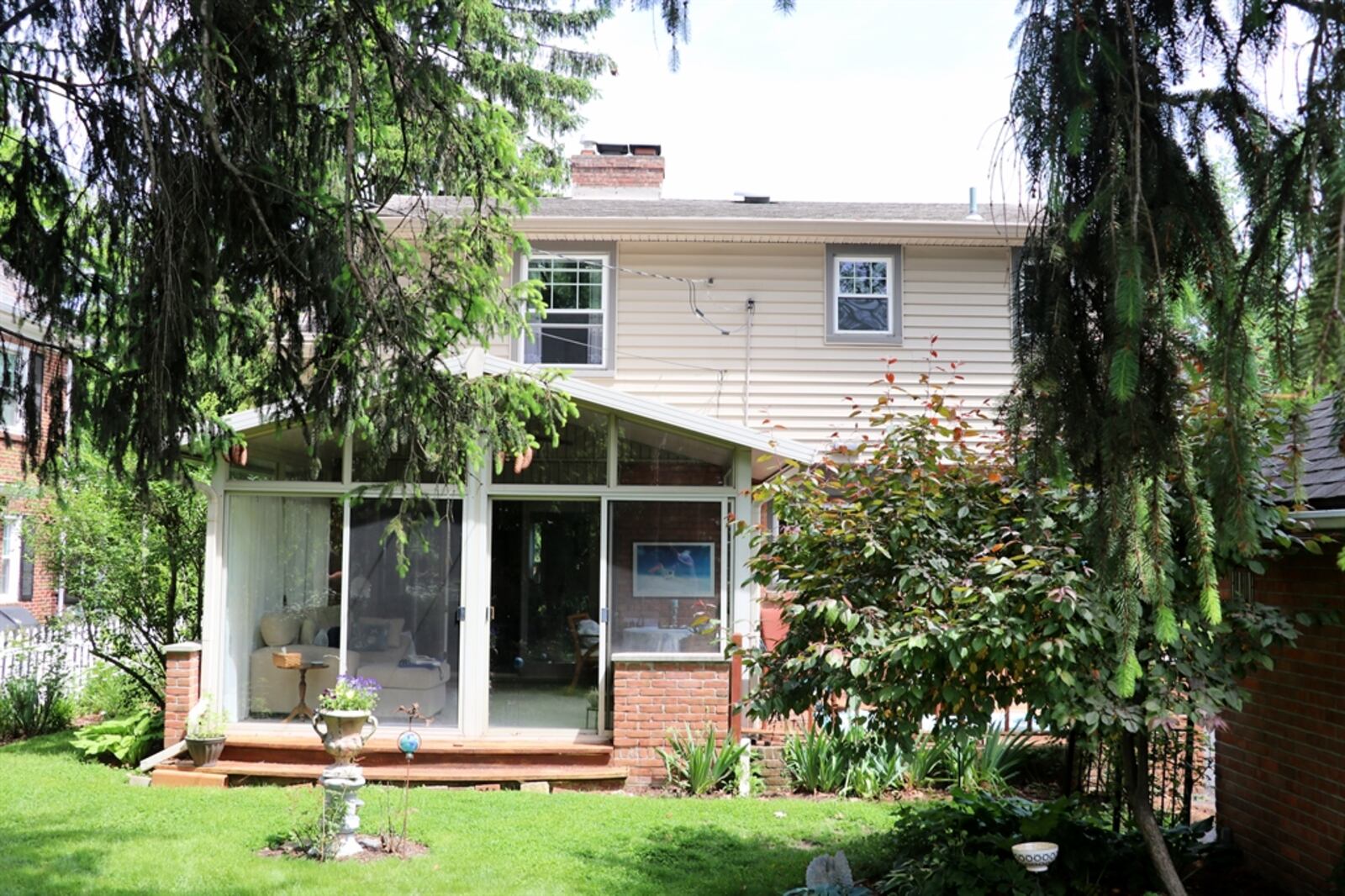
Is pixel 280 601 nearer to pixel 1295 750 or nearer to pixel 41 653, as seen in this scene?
pixel 41 653

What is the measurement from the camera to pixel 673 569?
11.1 m

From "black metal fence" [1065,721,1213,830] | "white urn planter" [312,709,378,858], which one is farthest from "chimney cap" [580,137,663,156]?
"white urn planter" [312,709,378,858]

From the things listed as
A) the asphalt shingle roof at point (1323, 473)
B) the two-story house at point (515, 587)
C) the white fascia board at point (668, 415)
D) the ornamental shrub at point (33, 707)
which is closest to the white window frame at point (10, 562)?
the ornamental shrub at point (33, 707)

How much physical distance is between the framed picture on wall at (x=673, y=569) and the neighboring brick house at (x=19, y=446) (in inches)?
206

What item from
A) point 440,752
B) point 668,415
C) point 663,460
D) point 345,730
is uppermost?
point 668,415

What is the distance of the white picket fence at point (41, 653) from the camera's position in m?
13.2

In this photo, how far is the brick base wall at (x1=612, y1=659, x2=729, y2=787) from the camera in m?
10.3

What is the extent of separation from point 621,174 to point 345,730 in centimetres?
895

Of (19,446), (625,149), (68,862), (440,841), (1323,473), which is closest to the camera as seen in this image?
(1323,473)

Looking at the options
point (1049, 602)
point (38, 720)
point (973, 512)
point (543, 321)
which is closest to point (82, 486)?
point (38, 720)

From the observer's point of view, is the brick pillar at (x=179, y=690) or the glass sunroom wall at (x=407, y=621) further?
the glass sunroom wall at (x=407, y=621)

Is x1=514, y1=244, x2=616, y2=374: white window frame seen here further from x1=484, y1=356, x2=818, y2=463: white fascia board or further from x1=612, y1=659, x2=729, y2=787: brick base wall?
x1=612, y1=659, x2=729, y2=787: brick base wall

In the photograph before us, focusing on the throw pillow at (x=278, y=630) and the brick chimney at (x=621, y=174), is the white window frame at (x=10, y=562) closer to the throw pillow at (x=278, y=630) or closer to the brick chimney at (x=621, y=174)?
the throw pillow at (x=278, y=630)

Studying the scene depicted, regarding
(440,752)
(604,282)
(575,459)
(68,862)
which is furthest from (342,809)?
(604,282)
